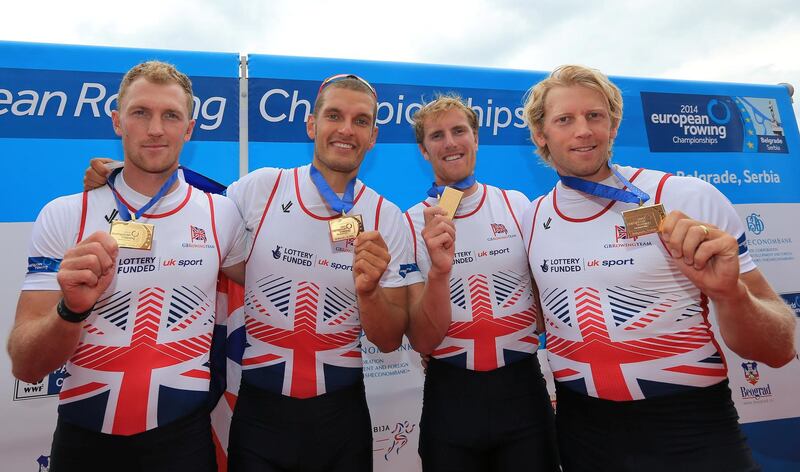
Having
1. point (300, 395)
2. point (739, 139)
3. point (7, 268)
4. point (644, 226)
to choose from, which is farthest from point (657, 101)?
point (7, 268)

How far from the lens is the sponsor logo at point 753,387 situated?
377cm

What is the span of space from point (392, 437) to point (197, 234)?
215 centimetres

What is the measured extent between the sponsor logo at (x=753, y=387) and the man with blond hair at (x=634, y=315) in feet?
8.86

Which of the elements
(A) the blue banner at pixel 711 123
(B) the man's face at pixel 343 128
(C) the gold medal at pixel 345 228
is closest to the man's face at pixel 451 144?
(B) the man's face at pixel 343 128

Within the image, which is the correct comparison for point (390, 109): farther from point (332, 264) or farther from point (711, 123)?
point (711, 123)

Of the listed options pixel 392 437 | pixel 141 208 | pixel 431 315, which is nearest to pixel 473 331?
pixel 431 315

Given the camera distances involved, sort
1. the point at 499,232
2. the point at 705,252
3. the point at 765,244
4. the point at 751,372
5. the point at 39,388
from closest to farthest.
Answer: the point at 705,252 → the point at 499,232 → the point at 39,388 → the point at 751,372 → the point at 765,244

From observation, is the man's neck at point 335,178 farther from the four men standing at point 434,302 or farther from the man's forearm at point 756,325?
the man's forearm at point 756,325

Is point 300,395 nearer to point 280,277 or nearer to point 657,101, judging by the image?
point 280,277

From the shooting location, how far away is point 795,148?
14.1ft

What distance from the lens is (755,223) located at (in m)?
4.05

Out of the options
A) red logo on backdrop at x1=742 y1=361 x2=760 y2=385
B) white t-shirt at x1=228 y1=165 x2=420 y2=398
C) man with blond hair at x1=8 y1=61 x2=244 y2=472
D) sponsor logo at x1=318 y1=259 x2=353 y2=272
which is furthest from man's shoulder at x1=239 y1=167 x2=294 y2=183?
red logo on backdrop at x1=742 y1=361 x2=760 y2=385

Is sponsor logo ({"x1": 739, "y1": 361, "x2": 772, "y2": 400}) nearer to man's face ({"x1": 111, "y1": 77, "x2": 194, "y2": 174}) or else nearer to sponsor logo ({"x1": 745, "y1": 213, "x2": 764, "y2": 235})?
sponsor logo ({"x1": 745, "y1": 213, "x2": 764, "y2": 235})

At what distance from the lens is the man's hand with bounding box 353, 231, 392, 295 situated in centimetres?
174
